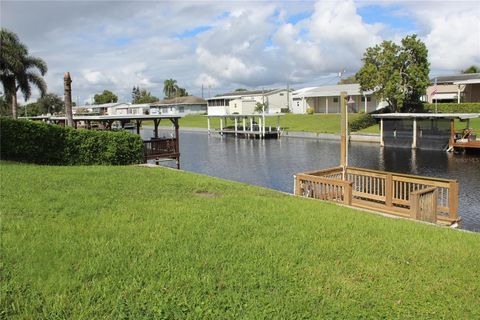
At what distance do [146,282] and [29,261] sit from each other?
58.4 inches

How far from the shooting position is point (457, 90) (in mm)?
58219

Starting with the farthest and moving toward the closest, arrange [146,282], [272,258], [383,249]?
[383,249] < [272,258] < [146,282]

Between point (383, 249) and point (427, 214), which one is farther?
point (427, 214)

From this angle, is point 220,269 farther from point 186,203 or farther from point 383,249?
point 186,203

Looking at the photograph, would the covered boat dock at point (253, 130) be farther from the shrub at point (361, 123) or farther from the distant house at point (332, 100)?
the distant house at point (332, 100)

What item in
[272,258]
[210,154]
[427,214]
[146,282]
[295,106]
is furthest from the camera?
[295,106]

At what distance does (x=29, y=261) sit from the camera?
527 cm

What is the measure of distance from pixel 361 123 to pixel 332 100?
62.9 feet

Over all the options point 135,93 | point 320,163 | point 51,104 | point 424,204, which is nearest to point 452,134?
point 320,163

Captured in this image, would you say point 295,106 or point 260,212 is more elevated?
point 295,106

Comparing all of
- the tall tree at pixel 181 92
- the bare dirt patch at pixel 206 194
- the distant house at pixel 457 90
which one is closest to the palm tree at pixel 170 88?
the tall tree at pixel 181 92

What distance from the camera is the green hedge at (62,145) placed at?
14961mm

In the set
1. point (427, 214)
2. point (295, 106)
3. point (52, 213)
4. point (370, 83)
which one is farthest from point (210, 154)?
point (295, 106)

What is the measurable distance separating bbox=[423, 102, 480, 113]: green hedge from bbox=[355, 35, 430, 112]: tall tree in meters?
2.03
